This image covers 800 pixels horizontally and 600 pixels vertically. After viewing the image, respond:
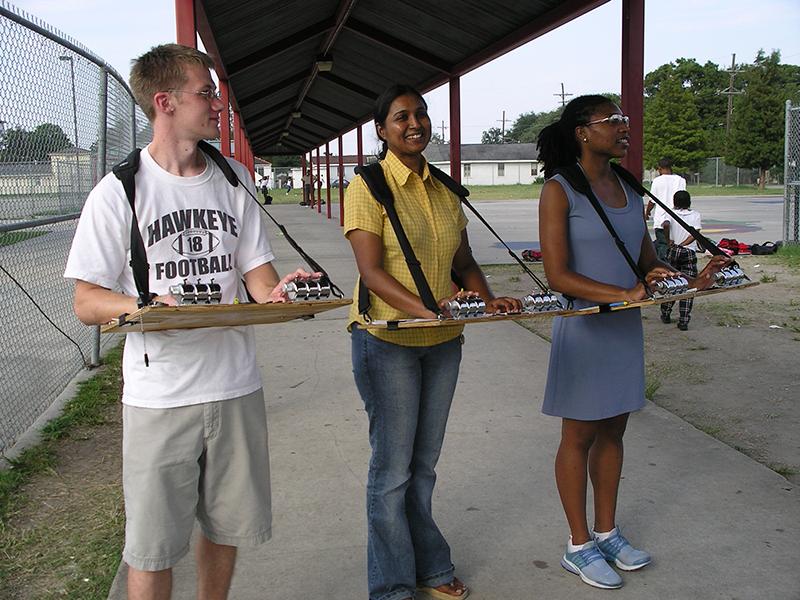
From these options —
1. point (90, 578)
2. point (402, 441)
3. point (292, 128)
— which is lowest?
point (90, 578)

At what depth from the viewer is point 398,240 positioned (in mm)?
3098

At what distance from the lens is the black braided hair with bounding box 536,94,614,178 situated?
137 inches

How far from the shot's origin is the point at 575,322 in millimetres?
3518

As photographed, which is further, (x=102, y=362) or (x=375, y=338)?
(x=102, y=362)

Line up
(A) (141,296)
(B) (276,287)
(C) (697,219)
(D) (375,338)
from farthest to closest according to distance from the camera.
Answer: (C) (697,219) < (D) (375,338) < (B) (276,287) < (A) (141,296)

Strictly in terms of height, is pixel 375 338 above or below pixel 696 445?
above

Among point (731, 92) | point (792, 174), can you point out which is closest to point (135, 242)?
point (792, 174)

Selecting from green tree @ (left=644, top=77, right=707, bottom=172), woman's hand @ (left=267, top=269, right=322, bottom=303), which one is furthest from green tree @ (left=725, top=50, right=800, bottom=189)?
woman's hand @ (left=267, top=269, right=322, bottom=303)

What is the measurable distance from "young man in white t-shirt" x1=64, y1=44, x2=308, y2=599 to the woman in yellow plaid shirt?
57 cm

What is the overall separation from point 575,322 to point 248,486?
1.50 metres

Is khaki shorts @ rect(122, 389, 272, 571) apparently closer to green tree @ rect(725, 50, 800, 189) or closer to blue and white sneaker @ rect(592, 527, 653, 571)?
blue and white sneaker @ rect(592, 527, 653, 571)

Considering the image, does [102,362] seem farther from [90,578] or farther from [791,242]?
[791,242]

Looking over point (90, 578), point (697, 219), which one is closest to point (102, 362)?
point (90, 578)

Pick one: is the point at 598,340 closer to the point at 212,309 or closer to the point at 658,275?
the point at 658,275
